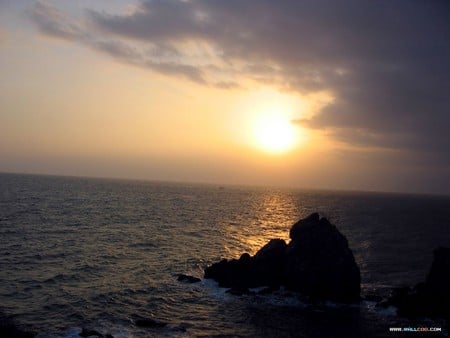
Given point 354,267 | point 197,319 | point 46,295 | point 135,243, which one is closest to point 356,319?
point 354,267

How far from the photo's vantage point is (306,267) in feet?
152

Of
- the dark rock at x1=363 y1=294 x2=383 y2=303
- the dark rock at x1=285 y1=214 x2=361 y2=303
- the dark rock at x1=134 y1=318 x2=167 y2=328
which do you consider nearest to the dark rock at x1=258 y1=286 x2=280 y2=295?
the dark rock at x1=285 y1=214 x2=361 y2=303

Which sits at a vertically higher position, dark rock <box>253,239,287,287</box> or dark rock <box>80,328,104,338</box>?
dark rock <box>253,239,287,287</box>

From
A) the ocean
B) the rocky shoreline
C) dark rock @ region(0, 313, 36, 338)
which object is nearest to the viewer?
dark rock @ region(0, 313, 36, 338)

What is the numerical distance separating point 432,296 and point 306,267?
13178 mm

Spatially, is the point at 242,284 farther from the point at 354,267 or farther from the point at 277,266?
the point at 354,267

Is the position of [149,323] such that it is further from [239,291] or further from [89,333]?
[239,291]

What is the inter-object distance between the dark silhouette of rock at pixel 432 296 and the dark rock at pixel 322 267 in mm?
4508

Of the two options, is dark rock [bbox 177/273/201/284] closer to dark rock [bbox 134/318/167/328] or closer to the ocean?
the ocean

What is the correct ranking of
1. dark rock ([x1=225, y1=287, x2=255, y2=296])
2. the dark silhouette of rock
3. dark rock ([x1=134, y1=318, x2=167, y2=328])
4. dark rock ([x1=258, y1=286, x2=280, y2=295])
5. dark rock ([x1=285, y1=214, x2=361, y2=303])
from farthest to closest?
dark rock ([x1=258, y1=286, x2=280, y2=295]) < dark rock ([x1=285, y1=214, x2=361, y2=303]) < dark rock ([x1=225, y1=287, x2=255, y2=296]) < the dark silhouette of rock < dark rock ([x1=134, y1=318, x2=167, y2=328])

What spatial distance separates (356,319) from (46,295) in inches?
1181

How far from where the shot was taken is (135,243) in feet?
225

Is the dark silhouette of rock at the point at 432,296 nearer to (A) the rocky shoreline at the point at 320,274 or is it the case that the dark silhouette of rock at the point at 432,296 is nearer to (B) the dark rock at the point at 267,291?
(A) the rocky shoreline at the point at 320,274

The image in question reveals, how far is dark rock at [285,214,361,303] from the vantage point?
45.1 m
